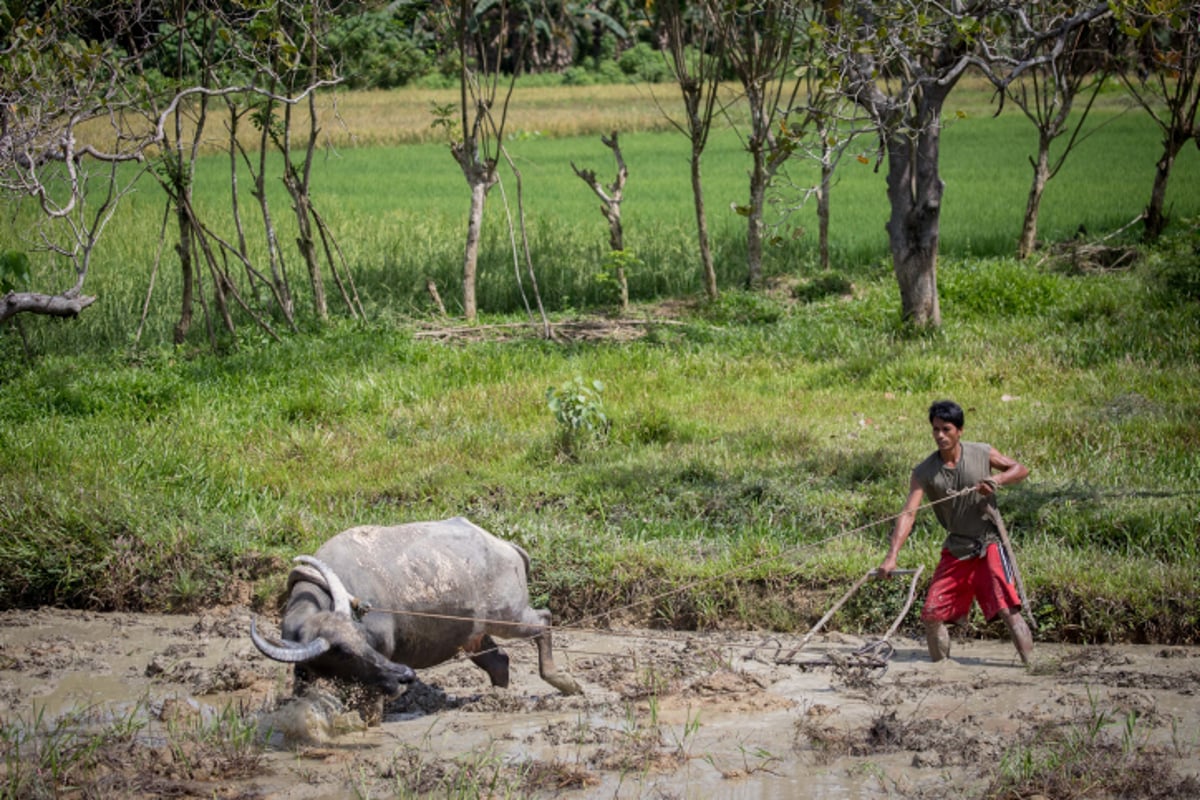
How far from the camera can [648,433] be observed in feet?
25.7

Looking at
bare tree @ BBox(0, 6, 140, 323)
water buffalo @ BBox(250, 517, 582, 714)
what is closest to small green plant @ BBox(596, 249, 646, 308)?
bare tree @ BBox(0, 6, 140, 323)

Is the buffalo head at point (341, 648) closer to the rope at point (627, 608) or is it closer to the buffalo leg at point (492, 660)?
the rope at point (627, 608)

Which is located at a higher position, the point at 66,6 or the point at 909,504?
the point at 66,6

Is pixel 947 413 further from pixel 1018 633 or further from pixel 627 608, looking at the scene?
pixel 627 608

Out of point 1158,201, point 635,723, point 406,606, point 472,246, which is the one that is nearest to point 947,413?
point 635,723

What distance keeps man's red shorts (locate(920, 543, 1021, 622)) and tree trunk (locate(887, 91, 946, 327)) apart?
488 centimetres

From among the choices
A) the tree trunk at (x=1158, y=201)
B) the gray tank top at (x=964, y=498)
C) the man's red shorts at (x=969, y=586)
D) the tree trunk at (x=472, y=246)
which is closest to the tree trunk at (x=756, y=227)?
the tree trunk at (x=472, y=246)

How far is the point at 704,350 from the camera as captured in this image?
31.9 feet

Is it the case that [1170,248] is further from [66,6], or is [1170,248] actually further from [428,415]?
[66,6]

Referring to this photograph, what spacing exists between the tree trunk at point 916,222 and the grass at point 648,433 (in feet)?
0.94

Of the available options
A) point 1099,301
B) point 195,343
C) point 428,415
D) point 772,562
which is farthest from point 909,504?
point 195,343

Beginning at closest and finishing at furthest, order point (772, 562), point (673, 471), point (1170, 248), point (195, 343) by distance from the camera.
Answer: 1. point (772, 562)
2. point (673, 471)
3. point (195, 343)
4. point (1170, 248)

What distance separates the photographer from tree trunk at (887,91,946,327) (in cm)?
936

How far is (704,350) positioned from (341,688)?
568cm
